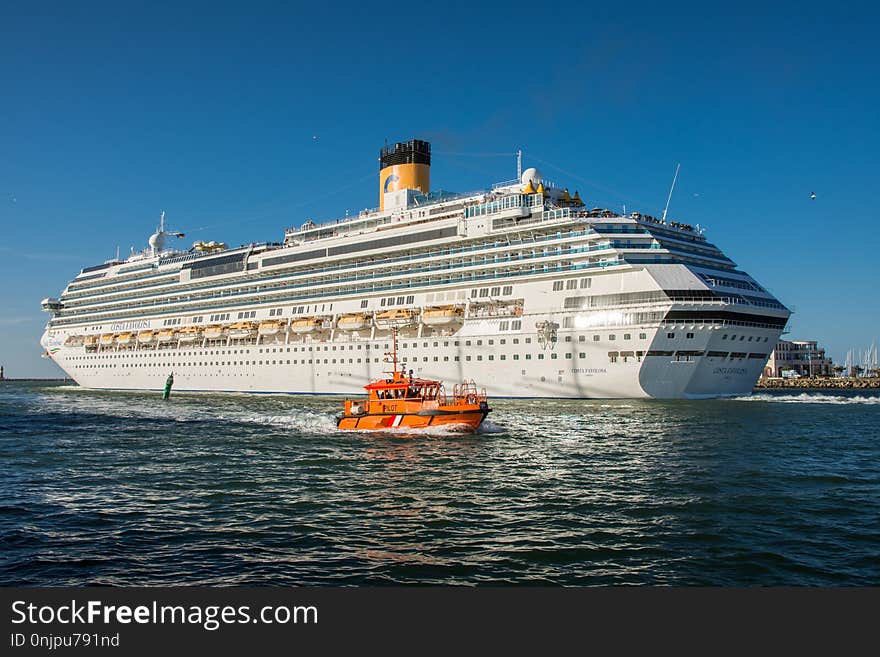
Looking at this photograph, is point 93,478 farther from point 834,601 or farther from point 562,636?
point 834,601

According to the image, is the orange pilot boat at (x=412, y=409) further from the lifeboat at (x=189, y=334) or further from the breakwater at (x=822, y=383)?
the breakwater at (x=822, y=383)

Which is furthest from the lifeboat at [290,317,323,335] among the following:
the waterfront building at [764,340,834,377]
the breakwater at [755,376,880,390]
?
the waterfront building at [764,340,834,377]

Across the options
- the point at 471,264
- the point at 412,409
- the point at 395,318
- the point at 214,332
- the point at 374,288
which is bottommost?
the point at 412,409

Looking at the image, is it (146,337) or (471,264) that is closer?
(471,264)

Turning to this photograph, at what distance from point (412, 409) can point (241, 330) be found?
49.0 m

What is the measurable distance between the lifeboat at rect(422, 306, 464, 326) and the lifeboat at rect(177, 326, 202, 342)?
36.7 m

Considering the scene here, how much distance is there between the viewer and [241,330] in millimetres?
78500

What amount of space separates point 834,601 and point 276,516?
12.0 meters

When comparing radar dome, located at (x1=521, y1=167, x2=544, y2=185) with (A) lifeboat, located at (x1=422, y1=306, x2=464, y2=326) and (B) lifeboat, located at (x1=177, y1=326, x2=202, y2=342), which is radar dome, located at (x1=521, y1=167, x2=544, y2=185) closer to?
(A) lifeboat, located at (x1=422, y1=306, x2=464, y2=326)

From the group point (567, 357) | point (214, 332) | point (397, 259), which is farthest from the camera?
point (214, 332)

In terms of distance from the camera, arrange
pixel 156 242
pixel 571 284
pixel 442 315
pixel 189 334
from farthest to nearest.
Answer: pixel 156 242, pixel 189 334, pixel 442 315, pixel 571 284

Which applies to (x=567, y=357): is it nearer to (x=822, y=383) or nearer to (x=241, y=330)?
(x=241, y=330)

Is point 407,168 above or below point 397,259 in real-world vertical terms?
above

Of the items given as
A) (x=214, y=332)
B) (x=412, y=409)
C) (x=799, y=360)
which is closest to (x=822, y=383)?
(x=799, y=360)
